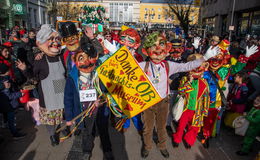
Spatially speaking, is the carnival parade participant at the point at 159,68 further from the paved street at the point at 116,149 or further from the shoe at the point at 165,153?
Answer: the paved street at the point at 116,149

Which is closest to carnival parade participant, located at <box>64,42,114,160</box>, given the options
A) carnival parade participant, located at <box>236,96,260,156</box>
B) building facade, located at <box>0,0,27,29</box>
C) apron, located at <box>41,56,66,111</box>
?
apron, located at <box>41,56,66,111</box>

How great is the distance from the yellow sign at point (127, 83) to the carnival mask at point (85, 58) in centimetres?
22

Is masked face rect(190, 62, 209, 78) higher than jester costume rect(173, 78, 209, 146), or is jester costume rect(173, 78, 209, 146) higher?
masked face rect(190, 62, 209, 78)

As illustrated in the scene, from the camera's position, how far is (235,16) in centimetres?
2106

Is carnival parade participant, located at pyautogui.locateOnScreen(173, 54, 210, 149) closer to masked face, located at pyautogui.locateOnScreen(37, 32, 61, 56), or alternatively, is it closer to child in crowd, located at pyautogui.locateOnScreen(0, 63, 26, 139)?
masked face, located at pyautogui.locateOnScreen(37, 32, 61, 56)

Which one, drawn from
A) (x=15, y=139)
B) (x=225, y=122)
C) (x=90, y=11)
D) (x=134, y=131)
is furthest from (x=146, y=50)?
(x=90, y=11)

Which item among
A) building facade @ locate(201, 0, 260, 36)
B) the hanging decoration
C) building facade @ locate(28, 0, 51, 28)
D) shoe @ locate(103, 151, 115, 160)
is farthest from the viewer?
building facade @ locate(28, 0, 51, 28)

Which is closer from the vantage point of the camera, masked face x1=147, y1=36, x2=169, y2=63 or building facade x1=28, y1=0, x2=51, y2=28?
masked face x1=147, y1=36, x2=169, y2=63

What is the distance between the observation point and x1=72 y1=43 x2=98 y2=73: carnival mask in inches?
107

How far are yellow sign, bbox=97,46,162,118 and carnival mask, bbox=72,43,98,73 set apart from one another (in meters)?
0.22

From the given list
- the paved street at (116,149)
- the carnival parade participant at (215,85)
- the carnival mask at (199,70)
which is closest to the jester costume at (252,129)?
the paved street at (116,149)

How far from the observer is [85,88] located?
2.82 metres

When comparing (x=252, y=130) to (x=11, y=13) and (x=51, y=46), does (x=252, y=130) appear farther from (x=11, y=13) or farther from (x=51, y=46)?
(x=11, y=13)

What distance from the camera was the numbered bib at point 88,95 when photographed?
2793 mm
